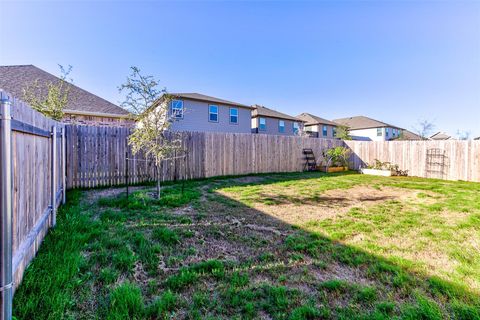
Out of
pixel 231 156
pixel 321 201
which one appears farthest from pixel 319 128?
pixel 321 201

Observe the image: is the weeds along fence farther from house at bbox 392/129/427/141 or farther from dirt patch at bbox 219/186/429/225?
house at bbox 392/129/427/141

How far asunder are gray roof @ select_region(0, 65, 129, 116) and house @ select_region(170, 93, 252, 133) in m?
3.77

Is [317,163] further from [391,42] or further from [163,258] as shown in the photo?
[163,258]

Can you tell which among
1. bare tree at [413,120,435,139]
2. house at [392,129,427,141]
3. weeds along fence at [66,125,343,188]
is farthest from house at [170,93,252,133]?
house at [392,129,427,141]

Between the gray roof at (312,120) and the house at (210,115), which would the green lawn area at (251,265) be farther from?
the gray roof at (312,120)

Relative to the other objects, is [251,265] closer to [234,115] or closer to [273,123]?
[234,115]

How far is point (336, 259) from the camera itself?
2.63 m

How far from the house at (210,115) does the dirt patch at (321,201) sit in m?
10.1

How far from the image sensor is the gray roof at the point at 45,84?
1184 cm

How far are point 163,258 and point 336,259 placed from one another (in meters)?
2.01

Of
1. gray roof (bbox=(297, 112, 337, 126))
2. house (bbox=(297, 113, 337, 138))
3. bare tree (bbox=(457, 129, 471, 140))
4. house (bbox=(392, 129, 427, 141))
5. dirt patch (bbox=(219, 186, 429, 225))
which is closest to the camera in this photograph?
dirt patch (bbox=(219, 186, 429, 225))

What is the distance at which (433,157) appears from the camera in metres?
11.1

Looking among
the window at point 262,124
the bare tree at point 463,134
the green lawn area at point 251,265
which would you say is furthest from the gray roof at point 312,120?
the green lawn area at point 251,265

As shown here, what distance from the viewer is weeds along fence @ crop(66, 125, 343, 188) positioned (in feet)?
→ 21.9
